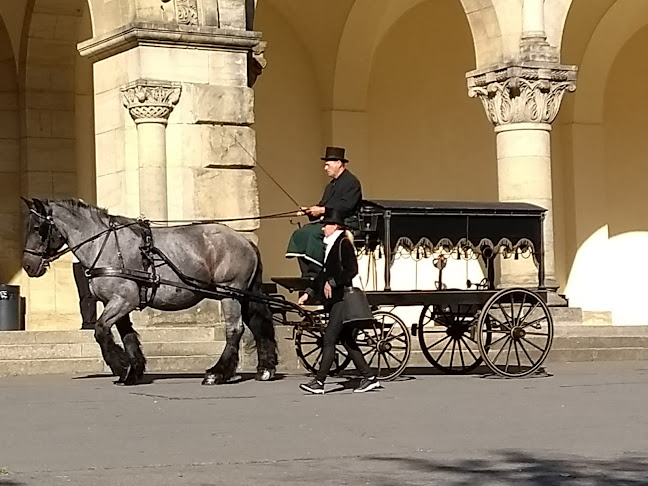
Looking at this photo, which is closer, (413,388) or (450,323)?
(413,388)

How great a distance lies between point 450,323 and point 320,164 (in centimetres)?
938

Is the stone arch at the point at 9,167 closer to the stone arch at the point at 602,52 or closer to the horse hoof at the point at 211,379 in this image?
the horse hoof at the point at 211,379

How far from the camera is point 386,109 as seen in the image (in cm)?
2456

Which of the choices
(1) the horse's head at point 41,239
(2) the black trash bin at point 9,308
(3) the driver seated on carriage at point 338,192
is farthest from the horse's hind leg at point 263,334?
(2) the black trash bin at point 9,308

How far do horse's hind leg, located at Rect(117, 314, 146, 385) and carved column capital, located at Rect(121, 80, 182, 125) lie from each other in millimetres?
2942

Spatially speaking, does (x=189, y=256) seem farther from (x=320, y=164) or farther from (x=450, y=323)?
(x=320, y=164)

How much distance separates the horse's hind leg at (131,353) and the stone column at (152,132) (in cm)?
244

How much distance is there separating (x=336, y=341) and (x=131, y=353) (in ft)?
6.27

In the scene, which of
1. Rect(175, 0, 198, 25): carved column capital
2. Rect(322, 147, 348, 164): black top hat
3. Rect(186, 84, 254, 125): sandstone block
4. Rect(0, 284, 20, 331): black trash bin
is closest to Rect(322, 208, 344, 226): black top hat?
Rect(322, 147, 348, 164): black top hat

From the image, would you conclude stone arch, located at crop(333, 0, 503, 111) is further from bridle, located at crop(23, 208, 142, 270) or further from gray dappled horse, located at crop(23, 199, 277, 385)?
bridle, located at crop(23, 208, 142, 270)

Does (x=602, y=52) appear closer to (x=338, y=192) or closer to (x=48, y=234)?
(x=338, y=192)

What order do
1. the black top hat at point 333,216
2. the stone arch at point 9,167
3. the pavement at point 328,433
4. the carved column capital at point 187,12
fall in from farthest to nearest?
the stone arch at point 9,167
the carved column capital at point 187,12
the black top hat at point 333,216
the pavement at point 328,433

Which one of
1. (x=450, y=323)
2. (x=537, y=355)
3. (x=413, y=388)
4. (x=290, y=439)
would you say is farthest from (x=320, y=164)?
(x=290, y=439)

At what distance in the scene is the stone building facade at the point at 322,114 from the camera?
16.2m
